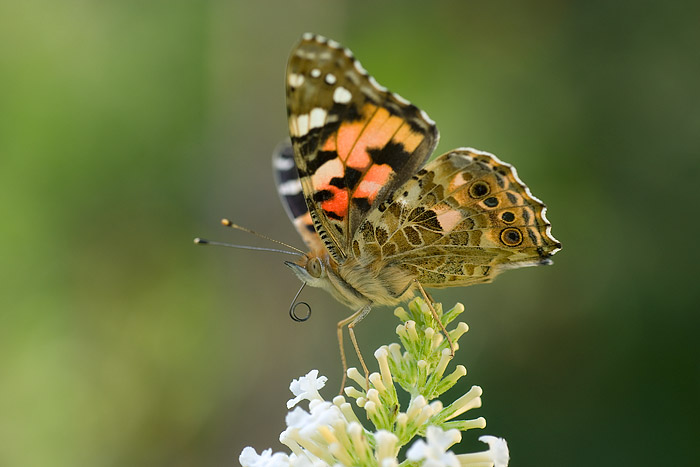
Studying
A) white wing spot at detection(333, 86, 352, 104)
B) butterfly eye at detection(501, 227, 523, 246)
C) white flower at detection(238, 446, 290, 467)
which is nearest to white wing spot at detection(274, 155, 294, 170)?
white wing spot at detection(333, 86, 352, 104)

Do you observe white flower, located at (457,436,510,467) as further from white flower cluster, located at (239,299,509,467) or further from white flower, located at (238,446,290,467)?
white flower, located at (238,446,290,467)

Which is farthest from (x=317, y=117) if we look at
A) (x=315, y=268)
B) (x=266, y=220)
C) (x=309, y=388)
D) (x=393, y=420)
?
(x=266, y=220)

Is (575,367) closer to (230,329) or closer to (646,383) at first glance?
(646,383)

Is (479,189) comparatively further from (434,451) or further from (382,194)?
(434,451)

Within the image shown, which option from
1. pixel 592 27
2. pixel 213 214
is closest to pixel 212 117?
pixel 213 214

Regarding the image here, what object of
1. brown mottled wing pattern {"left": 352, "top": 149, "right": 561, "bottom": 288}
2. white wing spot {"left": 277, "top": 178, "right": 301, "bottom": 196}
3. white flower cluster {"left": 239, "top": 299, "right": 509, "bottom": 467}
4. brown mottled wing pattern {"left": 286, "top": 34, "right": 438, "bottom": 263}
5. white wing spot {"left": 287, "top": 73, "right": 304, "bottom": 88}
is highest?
white wing spot {"left": 277, "top": 178, "right": 301, "bottom": 196}

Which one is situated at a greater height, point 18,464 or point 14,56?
point 14,56

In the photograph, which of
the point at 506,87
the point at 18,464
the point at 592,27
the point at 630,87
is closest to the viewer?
the point at 630,87
